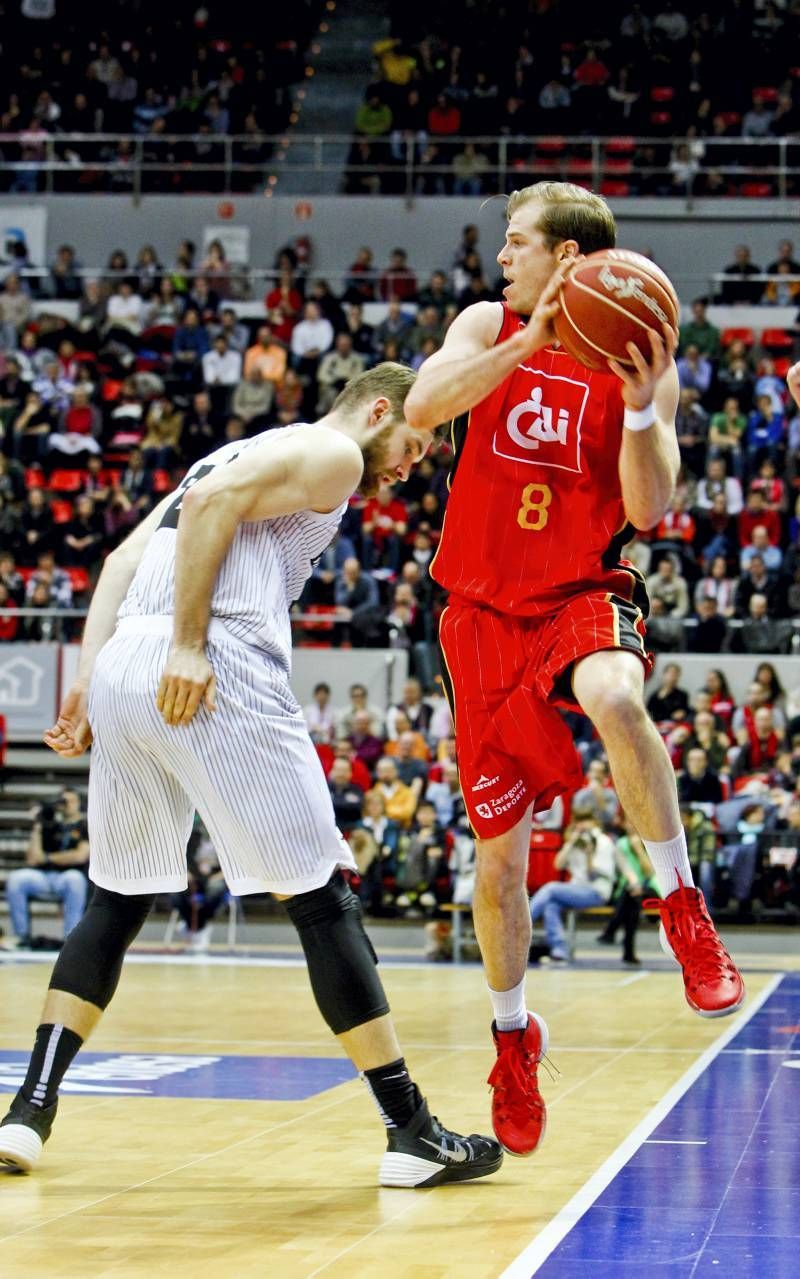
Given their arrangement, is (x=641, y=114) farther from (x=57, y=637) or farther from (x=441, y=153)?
(x=57, y=637)

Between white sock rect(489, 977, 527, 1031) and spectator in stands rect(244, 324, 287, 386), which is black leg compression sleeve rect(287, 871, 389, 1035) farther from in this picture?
spectator in stands rect(244, 324, 287, 386)

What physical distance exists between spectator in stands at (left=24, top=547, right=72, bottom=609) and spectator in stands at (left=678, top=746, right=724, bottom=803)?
6920 mm

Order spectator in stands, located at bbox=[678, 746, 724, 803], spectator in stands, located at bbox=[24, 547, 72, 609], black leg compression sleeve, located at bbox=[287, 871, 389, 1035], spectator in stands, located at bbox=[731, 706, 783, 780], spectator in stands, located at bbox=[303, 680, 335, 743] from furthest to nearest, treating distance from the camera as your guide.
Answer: spectator in stands, located at bbox=[24, 547, 72, 609], spectator in stands, located at bbox=[303, 680, 335, 743], spectator in stands, located at bbox=[731, 706, 783, 780], spectator in stands, located at bbox=[678, 746, 724, 803], black leg compression sleeve, located at bbox=[287, 871, 389, 1035]

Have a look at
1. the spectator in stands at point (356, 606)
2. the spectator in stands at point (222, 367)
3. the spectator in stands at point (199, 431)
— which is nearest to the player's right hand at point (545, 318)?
the spectator in stands at point (356, 606)

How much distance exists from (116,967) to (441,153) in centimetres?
2173

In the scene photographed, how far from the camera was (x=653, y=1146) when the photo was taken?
5215mm

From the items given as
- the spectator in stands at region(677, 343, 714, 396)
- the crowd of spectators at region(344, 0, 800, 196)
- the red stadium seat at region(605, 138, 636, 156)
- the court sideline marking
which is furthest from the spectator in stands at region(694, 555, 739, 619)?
the court sideline marking

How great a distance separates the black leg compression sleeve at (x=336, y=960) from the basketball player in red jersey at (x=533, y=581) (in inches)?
19.2

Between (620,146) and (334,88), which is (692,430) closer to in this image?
(620,146)

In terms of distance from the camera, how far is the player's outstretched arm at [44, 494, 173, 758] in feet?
15.7

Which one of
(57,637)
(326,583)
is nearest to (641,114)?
Answer: (326,583)

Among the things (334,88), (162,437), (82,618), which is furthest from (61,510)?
(334,88)

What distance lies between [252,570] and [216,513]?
23 centimetres

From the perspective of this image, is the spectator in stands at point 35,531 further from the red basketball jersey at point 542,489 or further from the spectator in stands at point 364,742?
the red basketball jersey at point 542,489
